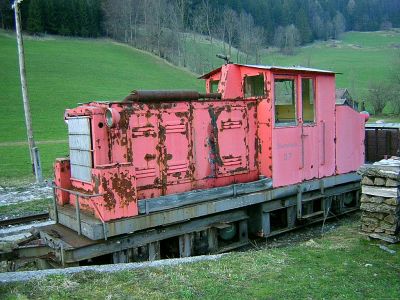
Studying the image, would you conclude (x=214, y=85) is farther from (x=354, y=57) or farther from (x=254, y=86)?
(x=354, y=57)

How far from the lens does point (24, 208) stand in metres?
11.8

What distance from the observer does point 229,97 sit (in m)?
9.01

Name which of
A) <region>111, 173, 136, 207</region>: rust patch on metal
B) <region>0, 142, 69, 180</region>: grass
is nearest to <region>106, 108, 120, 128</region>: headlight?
<region>111, 173, 136, 207</region>: rust patch on metal

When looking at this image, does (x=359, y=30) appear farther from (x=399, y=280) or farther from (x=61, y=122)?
(x=399, y=280)

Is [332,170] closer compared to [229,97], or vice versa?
[229,97]

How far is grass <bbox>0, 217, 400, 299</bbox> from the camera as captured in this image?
4758mm

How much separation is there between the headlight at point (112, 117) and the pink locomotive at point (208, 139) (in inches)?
0.6

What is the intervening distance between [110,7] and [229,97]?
73.2 meters

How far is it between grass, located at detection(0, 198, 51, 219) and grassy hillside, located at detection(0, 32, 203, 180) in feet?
26.3

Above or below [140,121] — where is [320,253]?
below

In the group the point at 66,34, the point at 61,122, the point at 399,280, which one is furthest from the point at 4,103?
the point at 399,280

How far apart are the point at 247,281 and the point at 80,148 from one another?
3.53m

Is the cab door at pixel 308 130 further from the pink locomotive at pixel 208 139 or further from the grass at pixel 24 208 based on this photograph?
the grass at pixel 24 208

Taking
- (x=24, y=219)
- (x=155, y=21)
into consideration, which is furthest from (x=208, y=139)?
(x=155, y=21)
